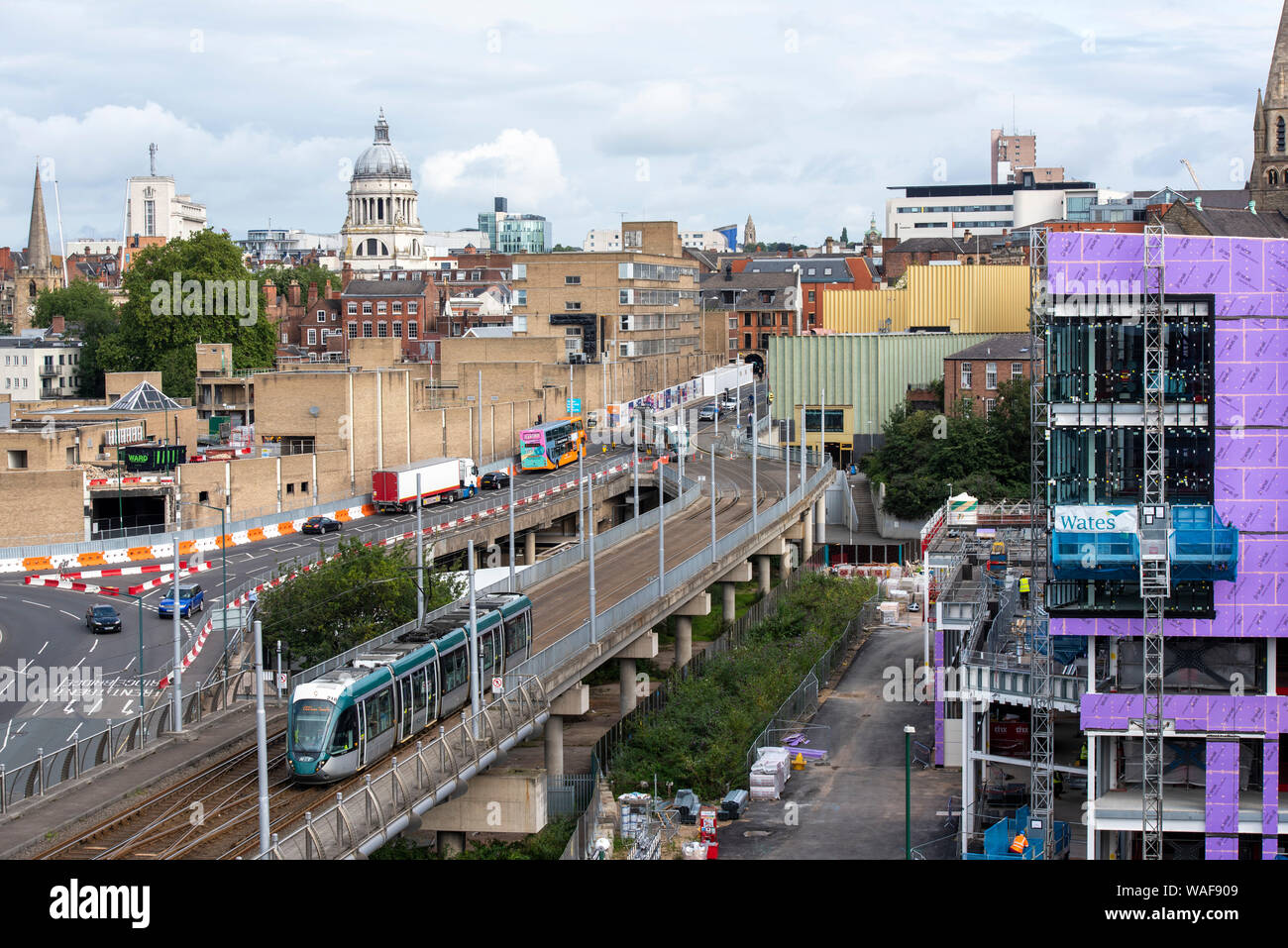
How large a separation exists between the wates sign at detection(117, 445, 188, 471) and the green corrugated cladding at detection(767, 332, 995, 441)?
37551mm

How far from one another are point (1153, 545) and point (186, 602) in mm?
29002

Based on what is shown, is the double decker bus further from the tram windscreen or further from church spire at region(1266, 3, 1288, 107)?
church spire at region(1266, 3, 1288, 107)

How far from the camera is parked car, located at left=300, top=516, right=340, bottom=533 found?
60312 millimetres

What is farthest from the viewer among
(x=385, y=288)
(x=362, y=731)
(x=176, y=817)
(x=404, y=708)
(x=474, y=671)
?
(x=385, y=288)

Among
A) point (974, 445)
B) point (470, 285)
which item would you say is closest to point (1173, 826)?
point (974, 445)

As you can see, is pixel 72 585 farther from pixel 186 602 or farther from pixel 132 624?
pixel 186 602

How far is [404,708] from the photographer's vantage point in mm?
29125

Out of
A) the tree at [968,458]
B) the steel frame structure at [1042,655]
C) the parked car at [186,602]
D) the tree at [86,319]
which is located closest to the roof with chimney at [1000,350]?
the tree at [968,458]

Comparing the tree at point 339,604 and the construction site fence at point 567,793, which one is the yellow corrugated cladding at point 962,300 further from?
the construction site fence at point 567,793

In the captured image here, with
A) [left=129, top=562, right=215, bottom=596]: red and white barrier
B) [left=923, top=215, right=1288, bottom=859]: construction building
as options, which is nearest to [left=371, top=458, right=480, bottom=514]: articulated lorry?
[left=129, top=562, right=215, bottom=596]: red and white barrier

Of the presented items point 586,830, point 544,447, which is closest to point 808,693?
point 586,830

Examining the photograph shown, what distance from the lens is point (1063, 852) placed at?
32.4 metres

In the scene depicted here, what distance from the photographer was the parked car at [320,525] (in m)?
60.3

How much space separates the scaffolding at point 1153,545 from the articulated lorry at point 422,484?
37.4 meters
